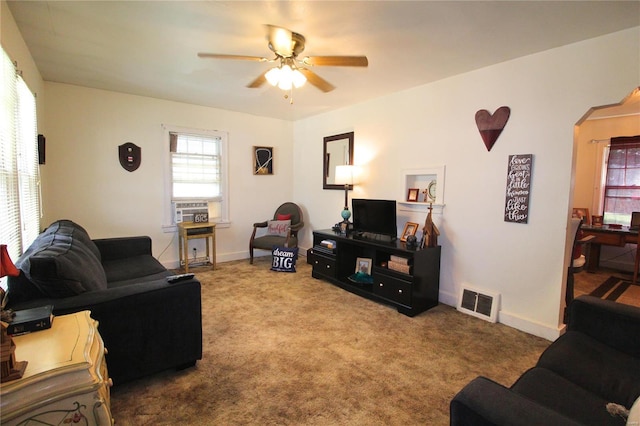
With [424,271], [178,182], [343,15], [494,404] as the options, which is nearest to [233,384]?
[494,404]

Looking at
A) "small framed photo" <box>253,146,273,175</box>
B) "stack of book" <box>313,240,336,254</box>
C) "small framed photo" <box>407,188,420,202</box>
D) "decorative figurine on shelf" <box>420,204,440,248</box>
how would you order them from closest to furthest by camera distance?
1. "decorative figurine on shelf" <box>420,204,440,248</box>
2. "small framed photo" <box>407,188,420,202</box>
3. "stack of book" <box>313,240,336,254</box>
4. "small framed photo" <box>253,146,273,175</box>

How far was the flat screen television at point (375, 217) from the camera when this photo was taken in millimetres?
3639

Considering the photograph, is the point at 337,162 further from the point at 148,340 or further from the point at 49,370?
the point at 49,370

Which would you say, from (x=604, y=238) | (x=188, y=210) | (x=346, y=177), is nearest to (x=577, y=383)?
(x=346, y=177)

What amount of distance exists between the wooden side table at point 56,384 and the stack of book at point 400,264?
2.63 meters

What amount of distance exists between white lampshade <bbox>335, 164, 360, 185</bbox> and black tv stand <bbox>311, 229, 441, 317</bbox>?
0.76 m

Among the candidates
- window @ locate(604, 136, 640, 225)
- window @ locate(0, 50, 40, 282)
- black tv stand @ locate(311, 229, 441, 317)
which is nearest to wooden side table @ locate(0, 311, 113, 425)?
window @ locate(0, 50, 40, 282)

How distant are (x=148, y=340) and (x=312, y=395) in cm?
111

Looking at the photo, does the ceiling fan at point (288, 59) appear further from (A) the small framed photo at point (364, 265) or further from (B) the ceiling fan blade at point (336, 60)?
(A) the small framed photo at point (364, 265)

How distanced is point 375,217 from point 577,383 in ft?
8.45

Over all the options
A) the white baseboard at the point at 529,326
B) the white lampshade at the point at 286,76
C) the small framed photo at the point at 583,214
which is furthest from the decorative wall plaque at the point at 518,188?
the small framed photo at the point at 583,214

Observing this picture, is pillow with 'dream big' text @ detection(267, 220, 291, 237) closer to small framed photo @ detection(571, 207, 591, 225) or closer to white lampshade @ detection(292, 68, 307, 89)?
white lampshade @ detection(292, 68, 307, 89)

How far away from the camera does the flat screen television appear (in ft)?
11.9

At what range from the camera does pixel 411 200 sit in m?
3.75
